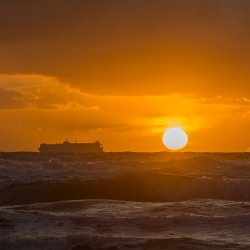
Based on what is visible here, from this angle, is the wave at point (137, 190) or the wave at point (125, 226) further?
the wave at point (137, 190)

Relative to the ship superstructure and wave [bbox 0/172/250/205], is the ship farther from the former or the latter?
wave [bbox 0/172/250/205]

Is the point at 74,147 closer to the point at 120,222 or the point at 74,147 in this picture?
the point at 74,147

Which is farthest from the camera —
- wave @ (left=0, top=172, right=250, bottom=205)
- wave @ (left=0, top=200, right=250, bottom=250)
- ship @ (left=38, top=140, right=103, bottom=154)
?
ship @ (left=38, top=140, right=103, bottom=154)

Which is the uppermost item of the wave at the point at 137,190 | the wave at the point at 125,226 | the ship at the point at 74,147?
the ship at the point at 74,147

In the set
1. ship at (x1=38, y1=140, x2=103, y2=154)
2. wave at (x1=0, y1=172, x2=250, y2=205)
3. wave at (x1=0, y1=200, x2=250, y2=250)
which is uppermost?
ship at (x1=38, y1=140, x2=103, y2=154)

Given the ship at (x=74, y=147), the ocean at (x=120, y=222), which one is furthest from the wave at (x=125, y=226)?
the ship at (x=74, y=147)

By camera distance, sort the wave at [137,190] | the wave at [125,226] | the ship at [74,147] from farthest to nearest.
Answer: the ship at [74,147]
the wave at [137,190]
the wave at [125,226]

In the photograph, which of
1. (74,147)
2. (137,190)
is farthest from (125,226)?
(74,147)

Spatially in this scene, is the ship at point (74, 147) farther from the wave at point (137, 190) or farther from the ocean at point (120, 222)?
the ocean at point (120, 222)

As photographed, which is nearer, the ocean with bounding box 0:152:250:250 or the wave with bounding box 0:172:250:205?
the ocean with bounding box 0:152:250:250

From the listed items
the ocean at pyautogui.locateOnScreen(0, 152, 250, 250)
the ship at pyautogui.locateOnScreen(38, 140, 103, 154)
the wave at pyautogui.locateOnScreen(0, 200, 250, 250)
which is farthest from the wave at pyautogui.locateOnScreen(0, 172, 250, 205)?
the ship at pyautogui.locateOnScreen(38, 140, 103, 154)

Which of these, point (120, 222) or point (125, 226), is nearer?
point (125, 226)

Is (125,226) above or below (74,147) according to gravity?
below

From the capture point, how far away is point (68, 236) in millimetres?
14203
